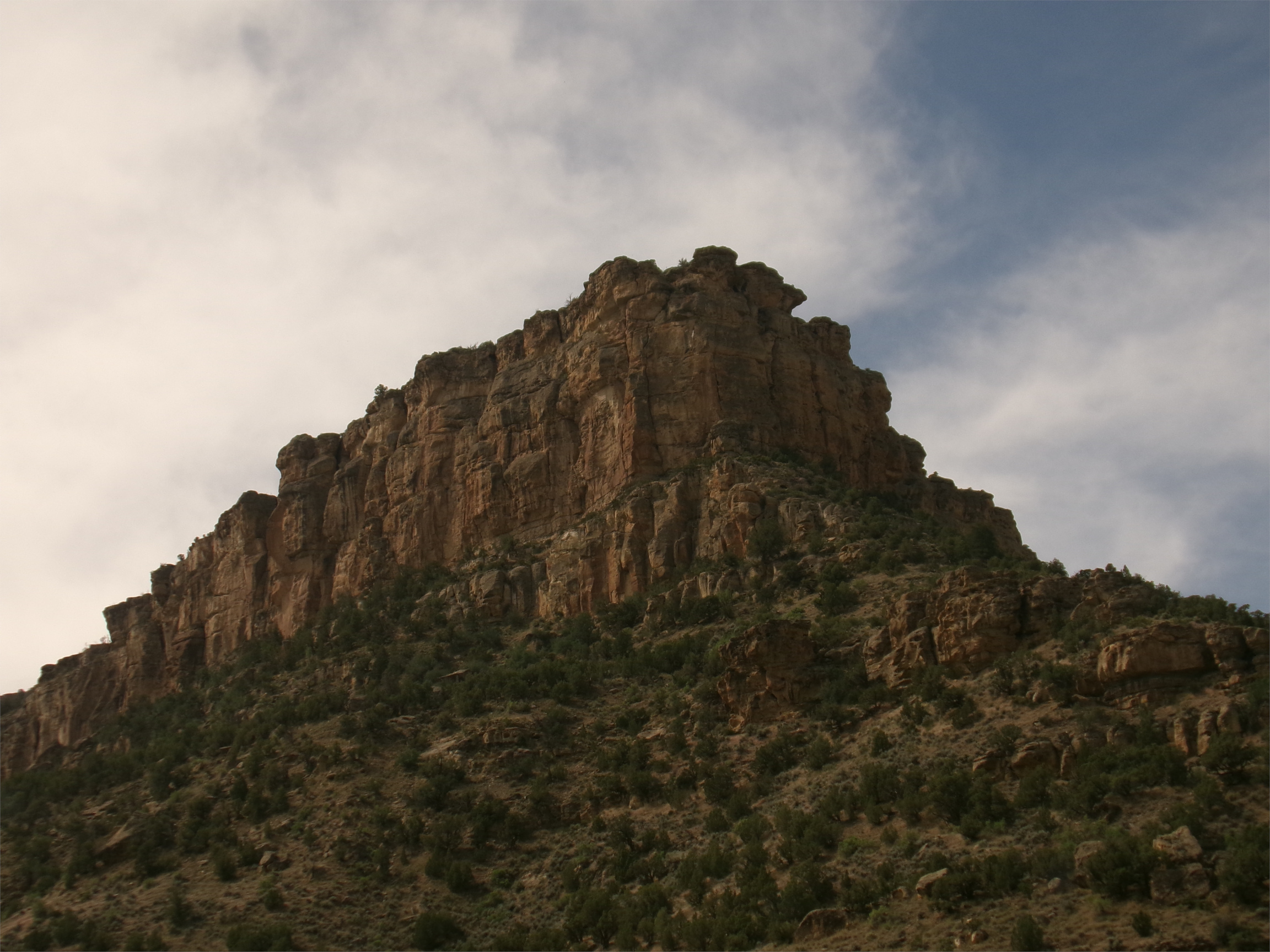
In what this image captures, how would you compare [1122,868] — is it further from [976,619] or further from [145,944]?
[145,944]

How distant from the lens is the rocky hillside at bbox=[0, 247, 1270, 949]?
33.7 metres

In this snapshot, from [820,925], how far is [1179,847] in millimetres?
8547

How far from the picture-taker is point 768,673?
150ft

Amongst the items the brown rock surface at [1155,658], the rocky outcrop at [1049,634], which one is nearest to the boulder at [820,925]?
the rocky outcrop at [1049,634]

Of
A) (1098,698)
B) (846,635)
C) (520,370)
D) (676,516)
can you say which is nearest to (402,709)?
(676,516)

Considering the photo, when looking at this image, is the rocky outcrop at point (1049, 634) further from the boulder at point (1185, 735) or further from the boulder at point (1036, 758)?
the boulder at point (1036, 758)

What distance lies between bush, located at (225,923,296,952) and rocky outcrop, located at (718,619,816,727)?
51.8ft

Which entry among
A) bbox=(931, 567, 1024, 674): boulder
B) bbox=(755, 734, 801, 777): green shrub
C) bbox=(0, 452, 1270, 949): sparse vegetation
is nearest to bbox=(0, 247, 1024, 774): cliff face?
bbox=(0, 452, 1270, 949): sparse vegetation

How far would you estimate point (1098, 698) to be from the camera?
37.6 meters

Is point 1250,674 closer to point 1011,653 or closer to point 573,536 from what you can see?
point 1011,653

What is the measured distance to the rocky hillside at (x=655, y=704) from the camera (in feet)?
110

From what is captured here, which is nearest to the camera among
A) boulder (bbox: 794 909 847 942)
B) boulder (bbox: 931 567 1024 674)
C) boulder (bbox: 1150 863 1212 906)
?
boulder (bbox: 1150 863 1212 906)

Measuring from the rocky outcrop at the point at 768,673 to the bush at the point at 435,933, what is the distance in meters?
11.4

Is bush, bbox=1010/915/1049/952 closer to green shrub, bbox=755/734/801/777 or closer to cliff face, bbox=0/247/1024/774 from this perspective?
green shrub, bbox=755/734/801/777
